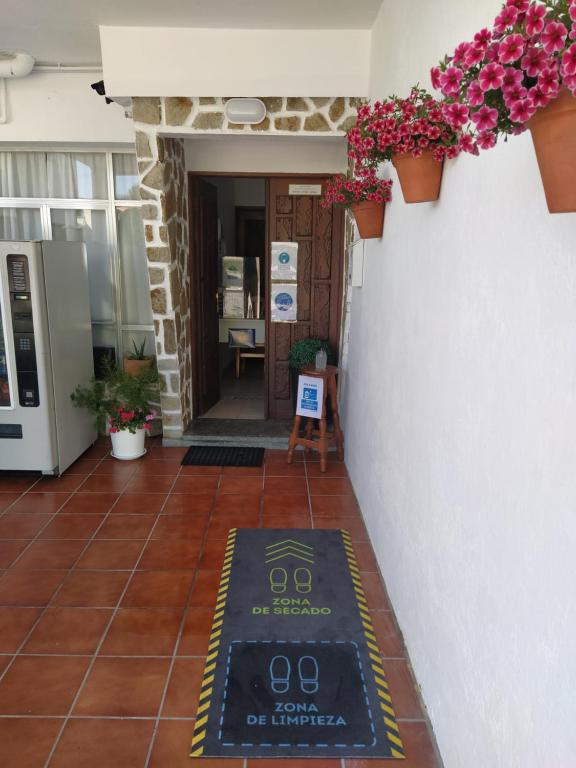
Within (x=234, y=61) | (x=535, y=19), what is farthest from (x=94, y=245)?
(x=535, y=19)

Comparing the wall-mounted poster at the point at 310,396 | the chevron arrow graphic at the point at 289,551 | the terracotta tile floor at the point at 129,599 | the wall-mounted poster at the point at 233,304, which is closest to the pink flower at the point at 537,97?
the terracotta tile floor at the point at 129,599

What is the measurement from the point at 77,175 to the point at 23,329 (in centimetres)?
165

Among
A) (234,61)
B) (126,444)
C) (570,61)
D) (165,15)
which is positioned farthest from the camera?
(126,444)

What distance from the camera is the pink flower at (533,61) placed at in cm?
87

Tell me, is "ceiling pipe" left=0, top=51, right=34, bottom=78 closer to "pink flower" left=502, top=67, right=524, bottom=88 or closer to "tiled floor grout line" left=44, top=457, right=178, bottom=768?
"tiled floor grout line" left=44, top=457, right=178, bottom=768

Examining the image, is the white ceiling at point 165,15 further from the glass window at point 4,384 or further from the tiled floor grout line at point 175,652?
the tiled floor grout line at point 175,652

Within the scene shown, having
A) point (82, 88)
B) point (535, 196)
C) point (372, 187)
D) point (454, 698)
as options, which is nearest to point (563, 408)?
point (535, 196)

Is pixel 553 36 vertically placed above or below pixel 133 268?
above

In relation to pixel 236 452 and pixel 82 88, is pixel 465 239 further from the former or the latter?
pixel 82 88

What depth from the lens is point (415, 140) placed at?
1.84 meters

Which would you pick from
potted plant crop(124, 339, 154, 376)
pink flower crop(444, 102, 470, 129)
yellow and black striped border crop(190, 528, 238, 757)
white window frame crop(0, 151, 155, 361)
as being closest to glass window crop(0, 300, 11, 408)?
potted plant crop(124, 339, 154, 376)

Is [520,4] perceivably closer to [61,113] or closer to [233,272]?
[61,113]

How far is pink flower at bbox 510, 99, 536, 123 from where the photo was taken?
909 millimetres

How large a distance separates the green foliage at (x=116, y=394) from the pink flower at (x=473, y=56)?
384 centimetres
